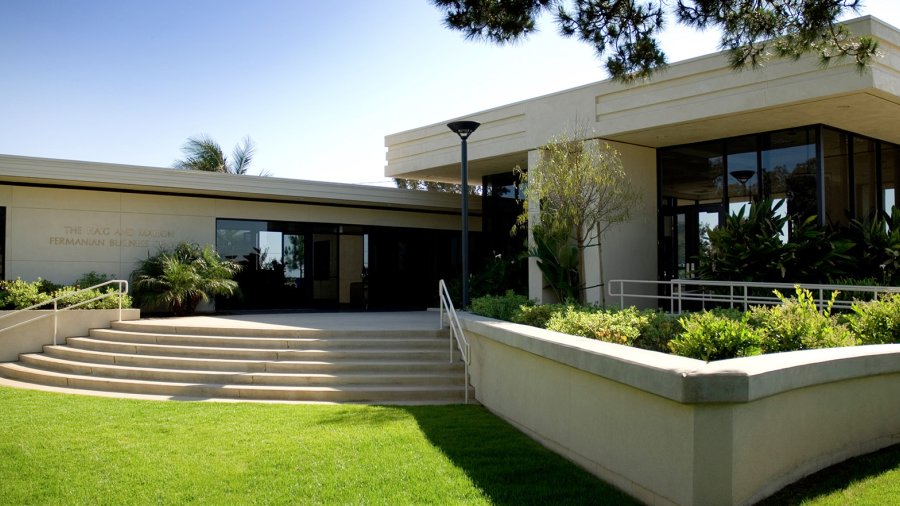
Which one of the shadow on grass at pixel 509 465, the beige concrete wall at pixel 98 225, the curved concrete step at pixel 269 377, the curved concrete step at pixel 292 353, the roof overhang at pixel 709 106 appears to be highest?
the roof overhang at pixel 709 106

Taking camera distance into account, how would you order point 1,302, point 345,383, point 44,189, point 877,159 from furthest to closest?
point 44,189 < point 877,159 < point 1,302 < point 345,383

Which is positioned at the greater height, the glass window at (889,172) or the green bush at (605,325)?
the glass window at (889,172)

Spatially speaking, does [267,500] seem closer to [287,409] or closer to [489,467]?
[489,467]

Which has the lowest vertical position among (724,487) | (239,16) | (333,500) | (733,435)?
(333,500)

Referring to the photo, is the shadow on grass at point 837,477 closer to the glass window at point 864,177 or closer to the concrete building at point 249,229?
the glass window at point 864,177

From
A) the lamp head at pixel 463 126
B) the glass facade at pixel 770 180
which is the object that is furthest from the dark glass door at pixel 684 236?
the lamp head at pixel 463 126

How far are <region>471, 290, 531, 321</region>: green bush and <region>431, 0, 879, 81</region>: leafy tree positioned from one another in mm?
4414

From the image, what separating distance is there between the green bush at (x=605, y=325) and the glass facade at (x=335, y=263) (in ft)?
35.7

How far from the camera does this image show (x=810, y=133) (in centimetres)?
1257

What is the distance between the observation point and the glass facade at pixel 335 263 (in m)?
18.0

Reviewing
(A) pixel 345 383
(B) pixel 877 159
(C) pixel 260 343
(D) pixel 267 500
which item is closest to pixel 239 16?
(C) pixel 260 343

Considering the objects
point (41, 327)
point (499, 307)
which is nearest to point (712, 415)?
point (499, 307)

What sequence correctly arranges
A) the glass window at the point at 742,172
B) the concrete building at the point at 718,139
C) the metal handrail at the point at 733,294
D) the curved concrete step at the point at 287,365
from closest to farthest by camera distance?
the curved concrete step at the point at 287,365 → the metal handrail at the point at 733,294 → the concrete building at the point at 718,139 → the glass window at the point at 742,172

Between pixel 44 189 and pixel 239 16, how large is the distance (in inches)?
279
